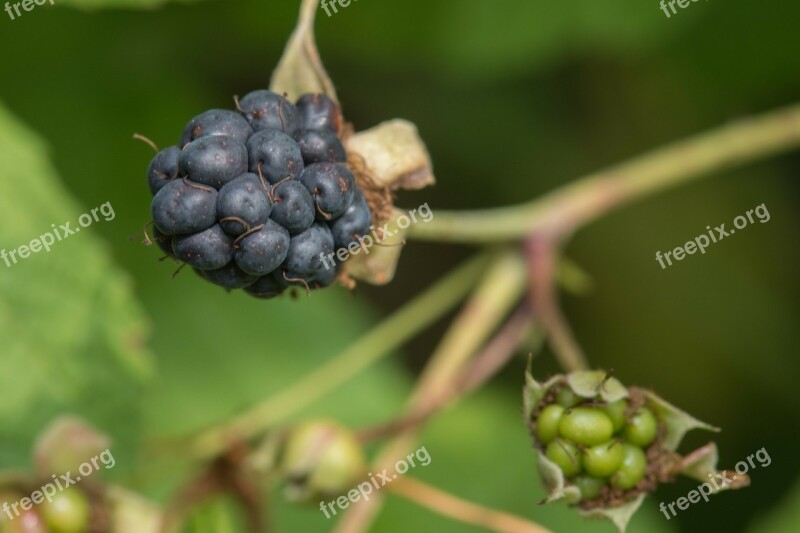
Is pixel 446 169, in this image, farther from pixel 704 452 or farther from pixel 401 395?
pixel 704 452

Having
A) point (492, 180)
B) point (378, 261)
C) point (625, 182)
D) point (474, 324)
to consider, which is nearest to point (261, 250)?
point (378, 261)

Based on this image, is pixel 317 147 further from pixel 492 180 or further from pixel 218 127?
pixel 492 180

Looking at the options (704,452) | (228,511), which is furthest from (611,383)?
(228,511)

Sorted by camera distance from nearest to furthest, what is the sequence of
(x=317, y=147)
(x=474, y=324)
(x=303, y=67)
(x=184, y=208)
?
(x=184, y=208), (x=317, y=147), (x=303, y=67), (x=474, y=324)

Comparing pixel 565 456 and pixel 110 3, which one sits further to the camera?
pixel 110 3

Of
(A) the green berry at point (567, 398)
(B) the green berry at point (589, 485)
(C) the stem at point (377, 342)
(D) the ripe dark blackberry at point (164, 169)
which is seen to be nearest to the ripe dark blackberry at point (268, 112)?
(D) the ripe dark blackberry at point (164, 169)

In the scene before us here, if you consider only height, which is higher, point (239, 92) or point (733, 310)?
point (239, 92)

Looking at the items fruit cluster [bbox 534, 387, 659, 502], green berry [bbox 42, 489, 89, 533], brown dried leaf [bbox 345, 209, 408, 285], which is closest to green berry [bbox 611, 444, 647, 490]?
fruit cluster [bbox 534, 387, 659, 502]
